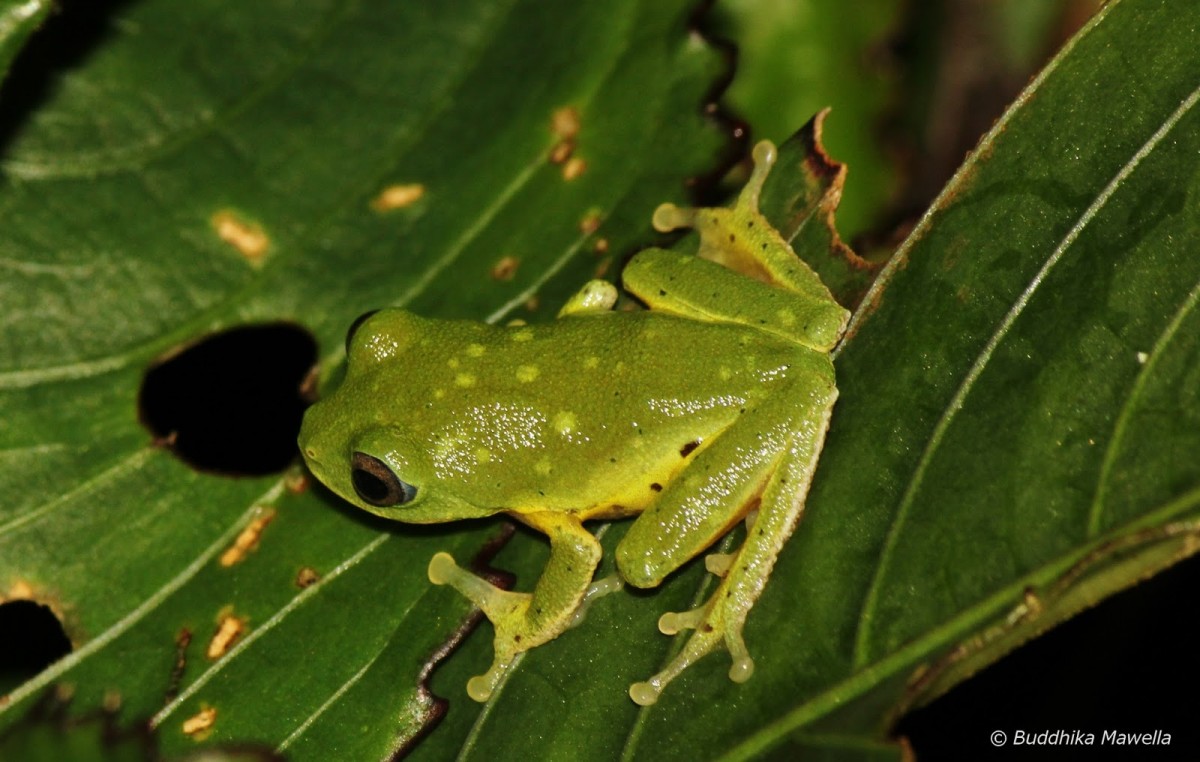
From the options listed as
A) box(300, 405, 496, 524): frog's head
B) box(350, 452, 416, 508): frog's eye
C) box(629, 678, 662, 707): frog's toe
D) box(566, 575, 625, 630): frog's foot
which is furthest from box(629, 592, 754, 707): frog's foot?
box(350, 452, 416, 508): frog's eye

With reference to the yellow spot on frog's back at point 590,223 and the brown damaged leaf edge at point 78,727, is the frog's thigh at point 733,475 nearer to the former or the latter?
the yellow spot on frog's back at point 590,223

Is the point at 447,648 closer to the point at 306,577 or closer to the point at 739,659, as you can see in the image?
the point at 306,577

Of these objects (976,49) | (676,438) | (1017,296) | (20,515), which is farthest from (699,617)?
(976,49)

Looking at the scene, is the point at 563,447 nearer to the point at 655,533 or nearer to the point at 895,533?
the point at 655,533

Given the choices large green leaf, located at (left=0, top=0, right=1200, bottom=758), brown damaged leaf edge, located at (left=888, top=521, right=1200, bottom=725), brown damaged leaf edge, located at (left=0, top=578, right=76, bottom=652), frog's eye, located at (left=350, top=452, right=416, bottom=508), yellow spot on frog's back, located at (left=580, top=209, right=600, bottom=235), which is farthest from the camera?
yellow spot on frog's back, located at (left=580, top=209, right=600, bottom=235)

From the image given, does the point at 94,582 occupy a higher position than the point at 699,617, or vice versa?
the point at 699,617

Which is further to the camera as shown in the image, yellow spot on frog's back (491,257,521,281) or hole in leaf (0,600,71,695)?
yellow spot on frog's back (491,257,521,281)

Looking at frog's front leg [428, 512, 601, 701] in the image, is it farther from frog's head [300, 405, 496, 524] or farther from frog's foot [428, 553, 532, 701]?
frog's head [300, 405, 496, 524]
